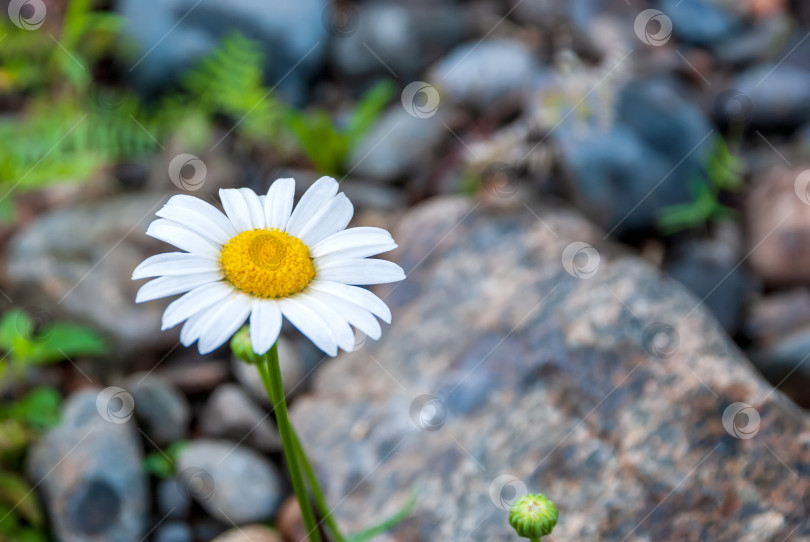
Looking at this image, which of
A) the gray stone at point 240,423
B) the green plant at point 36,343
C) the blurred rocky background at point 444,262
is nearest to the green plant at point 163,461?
the blurred rocky background at point 444,262

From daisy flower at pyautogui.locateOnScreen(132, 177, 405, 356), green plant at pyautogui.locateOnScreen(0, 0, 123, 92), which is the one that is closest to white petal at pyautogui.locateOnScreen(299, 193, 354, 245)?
daisy flower at pyautogui.locateOnScreen(132, 177, 405, 356)

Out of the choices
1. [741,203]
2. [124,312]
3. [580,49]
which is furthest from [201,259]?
[580,49]

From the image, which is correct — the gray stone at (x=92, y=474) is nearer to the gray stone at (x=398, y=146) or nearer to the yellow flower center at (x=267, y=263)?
the yellow flower center at (x=267, y=263)

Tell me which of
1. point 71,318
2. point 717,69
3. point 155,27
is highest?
point 155,27

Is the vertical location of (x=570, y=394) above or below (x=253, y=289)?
below

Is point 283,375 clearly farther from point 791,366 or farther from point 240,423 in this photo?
point 791,366

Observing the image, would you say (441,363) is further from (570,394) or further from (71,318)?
(71,318)

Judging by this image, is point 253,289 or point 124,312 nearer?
point 253,289

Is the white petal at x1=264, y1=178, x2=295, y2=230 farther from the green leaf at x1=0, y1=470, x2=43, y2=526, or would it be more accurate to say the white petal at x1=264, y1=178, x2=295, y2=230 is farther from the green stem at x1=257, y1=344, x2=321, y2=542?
the green leaf at x1=0, y1=470, x2=43, y2=526
